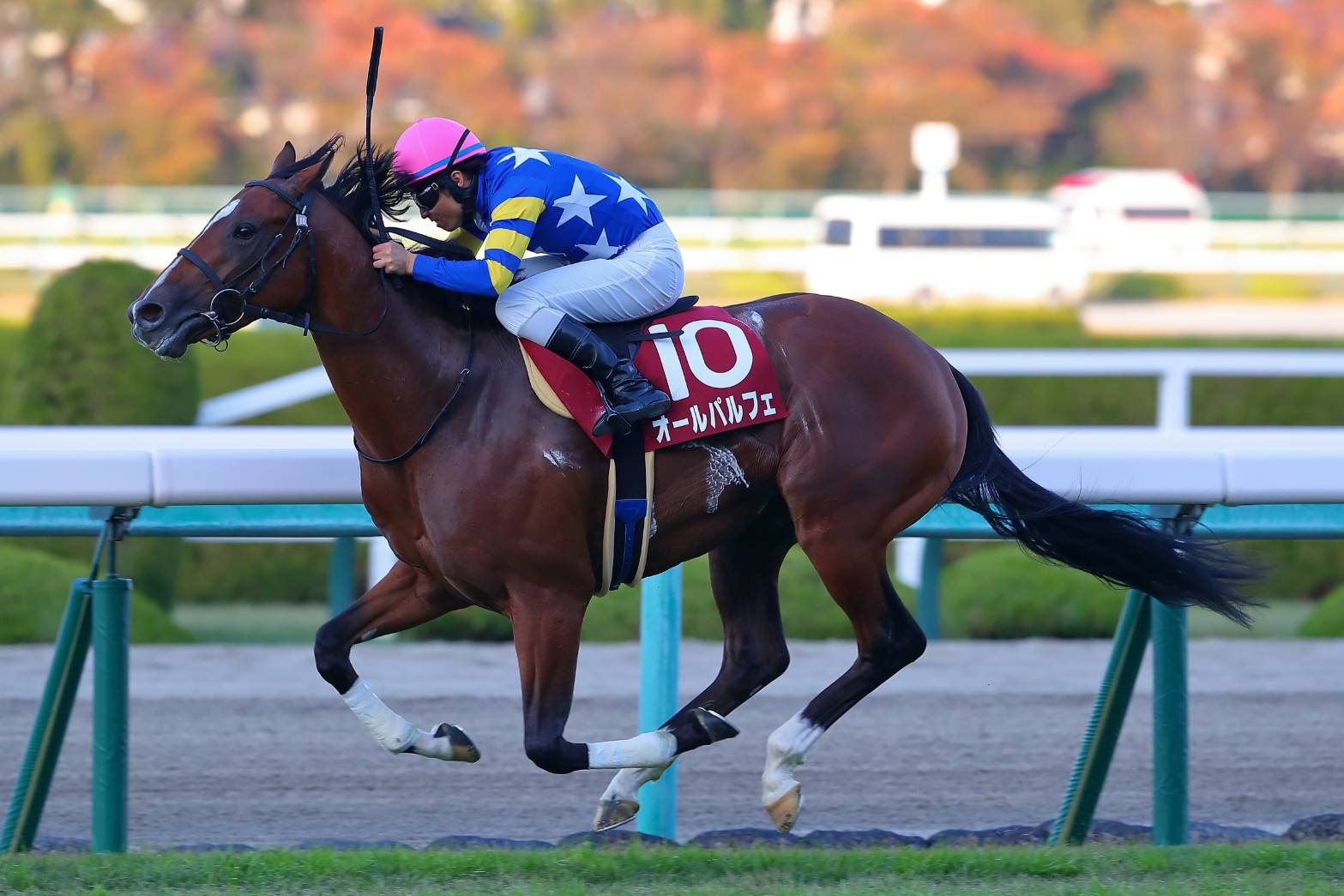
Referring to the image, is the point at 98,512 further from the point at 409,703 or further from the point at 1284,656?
the point at 1284,656

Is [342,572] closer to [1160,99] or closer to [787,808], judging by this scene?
[787,808]

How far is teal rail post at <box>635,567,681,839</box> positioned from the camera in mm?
3928

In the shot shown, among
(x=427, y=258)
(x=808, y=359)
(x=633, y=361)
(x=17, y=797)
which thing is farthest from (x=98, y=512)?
(x=808, y=359)

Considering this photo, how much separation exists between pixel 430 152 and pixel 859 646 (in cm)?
133

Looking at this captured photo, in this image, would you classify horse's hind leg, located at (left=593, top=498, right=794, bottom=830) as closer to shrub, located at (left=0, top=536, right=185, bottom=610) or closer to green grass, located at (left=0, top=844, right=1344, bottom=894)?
green grass, located at (left=0, top=844, right=1344, bottom=894)

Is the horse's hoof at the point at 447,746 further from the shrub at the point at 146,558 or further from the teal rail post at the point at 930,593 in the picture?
the shrub at the point at 146,558

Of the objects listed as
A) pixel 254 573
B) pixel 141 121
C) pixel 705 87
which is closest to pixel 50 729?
pixel 254 573

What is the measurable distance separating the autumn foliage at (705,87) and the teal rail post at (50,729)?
24.6 metres

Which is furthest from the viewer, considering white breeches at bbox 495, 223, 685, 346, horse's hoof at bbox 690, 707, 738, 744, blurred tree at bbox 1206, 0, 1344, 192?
blurred tree at bbox 1206, 0, 1344, 192

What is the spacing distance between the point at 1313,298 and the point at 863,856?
63.7 ft

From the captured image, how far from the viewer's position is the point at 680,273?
145 inches

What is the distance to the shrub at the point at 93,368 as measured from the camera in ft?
23.2

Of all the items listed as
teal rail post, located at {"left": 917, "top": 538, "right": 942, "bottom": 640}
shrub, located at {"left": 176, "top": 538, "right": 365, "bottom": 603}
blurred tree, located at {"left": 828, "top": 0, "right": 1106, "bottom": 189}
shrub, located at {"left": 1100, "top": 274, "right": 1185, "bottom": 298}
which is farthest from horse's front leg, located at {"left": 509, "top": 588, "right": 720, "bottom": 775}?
blurred tree, located at {"left": 828, "top": 0, "right": 1106, "bottom": 189}

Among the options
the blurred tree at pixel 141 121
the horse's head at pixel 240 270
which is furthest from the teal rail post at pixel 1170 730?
the blurred tree at pixel 141 121
